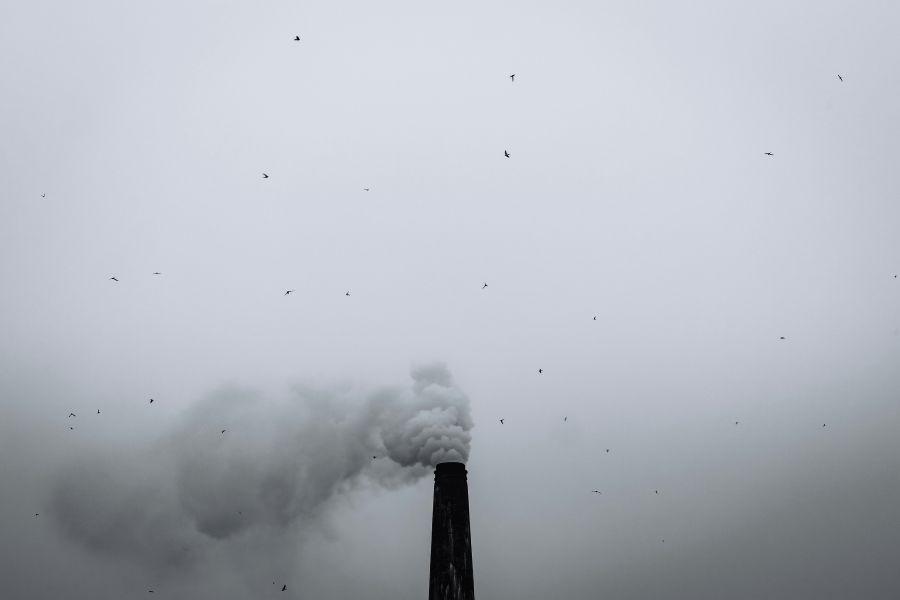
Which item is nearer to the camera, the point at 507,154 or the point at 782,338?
the point at 507,154

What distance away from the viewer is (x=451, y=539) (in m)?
22.3

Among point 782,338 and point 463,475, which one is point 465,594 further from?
point 782,338

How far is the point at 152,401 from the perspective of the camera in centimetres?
2958

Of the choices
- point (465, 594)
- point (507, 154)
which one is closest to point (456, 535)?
point (465, 594)

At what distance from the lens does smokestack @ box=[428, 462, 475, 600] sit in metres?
21.8

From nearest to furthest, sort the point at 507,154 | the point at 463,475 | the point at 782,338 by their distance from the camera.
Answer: the point at 507,154 → the point at 463,475 → the point at 782,338

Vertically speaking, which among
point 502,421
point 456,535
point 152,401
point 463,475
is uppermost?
point 152,401

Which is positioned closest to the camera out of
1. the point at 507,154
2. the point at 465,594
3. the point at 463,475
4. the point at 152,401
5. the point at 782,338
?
the point at 507,154

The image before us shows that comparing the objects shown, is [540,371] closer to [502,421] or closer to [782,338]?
[502,421]

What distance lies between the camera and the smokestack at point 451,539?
2177cm

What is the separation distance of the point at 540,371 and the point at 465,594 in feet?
25.8

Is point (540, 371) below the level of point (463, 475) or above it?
above

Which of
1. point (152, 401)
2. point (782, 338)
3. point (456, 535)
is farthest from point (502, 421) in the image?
point (152, 401)

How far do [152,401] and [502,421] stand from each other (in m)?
13.3
